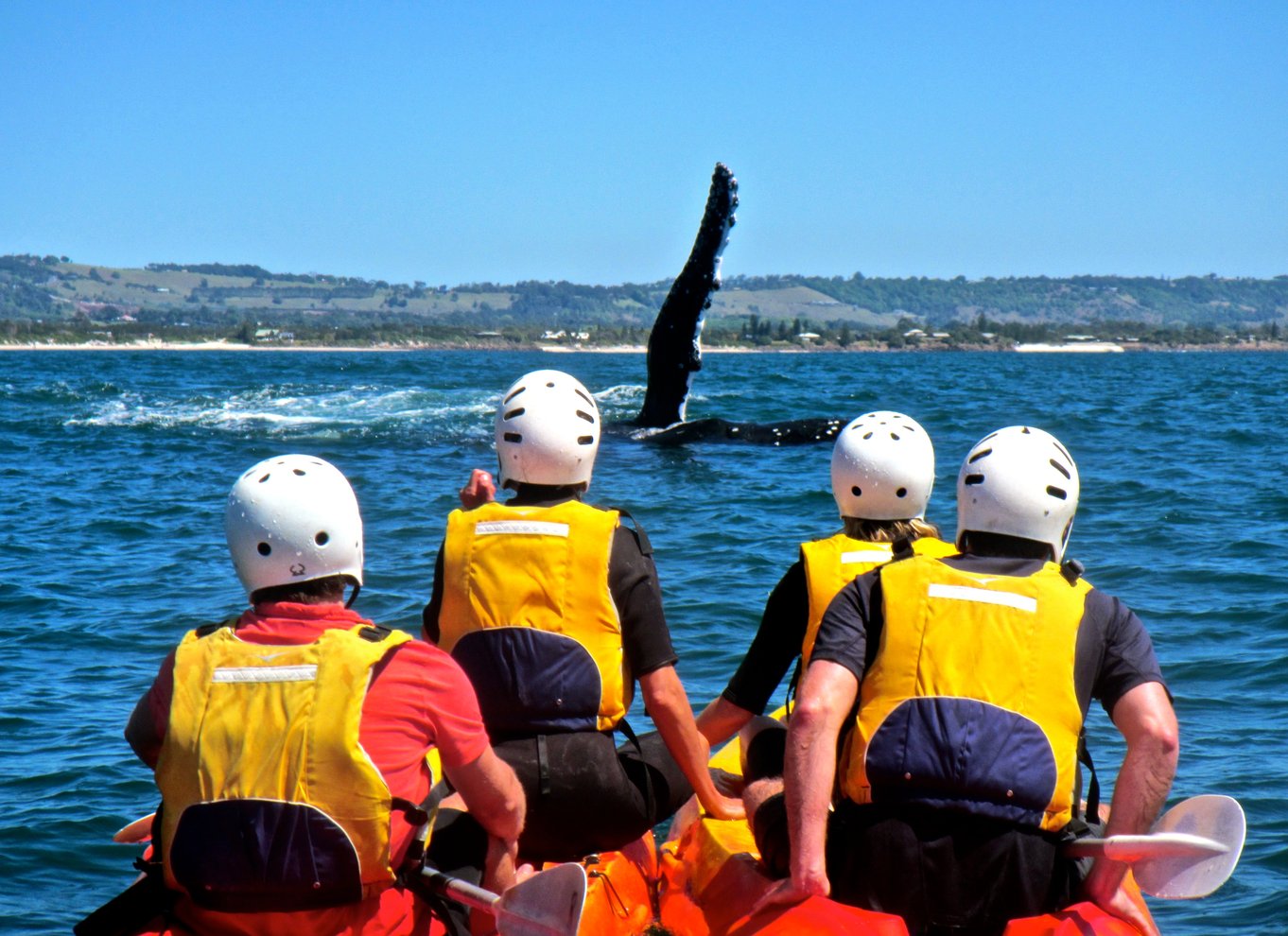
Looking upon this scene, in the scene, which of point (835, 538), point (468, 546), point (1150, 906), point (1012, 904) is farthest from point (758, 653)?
point (1150, 906)

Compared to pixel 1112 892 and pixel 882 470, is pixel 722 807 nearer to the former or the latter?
pixel 882 470

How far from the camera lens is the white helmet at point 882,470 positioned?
5391 millimetres

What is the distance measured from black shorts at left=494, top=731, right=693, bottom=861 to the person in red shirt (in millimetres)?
1069

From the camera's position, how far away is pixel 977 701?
412cm

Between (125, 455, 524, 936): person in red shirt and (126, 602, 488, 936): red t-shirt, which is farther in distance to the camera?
(126, 602, 488, 936): red t-shirt

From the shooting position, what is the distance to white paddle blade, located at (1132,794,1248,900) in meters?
4.12

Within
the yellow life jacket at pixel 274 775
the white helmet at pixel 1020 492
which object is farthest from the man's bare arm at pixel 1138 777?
the yellow life jacket at pixel 274 775

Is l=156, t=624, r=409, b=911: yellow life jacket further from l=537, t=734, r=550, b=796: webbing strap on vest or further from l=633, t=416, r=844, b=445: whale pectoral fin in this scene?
l=633, t=416, r=844, b=445: whale pectoral fin

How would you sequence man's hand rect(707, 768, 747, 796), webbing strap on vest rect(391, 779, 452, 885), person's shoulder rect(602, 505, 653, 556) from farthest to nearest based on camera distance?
man's hand rect(707, 768, 747, 796)
person's shoulder rect(602, 505, 653, 556)
webbing strap on vest rect(391, 779, 452, 885)

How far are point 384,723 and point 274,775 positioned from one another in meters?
0.31

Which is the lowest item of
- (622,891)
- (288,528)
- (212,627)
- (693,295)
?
(622,891)

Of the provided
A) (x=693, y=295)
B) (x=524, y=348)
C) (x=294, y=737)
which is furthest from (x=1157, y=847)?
(x=524, y=348)

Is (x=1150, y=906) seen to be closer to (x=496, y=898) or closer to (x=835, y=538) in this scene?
(x=835, y=538)

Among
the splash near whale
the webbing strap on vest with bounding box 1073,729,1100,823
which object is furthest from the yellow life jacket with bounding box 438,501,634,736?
the splash near whale
